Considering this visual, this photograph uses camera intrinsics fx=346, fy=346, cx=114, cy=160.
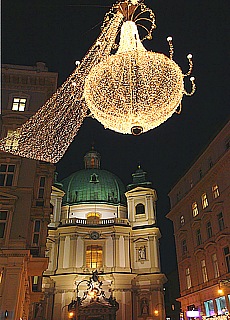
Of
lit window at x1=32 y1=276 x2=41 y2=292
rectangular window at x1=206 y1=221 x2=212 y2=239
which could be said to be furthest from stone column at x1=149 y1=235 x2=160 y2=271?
lit window at x1=32 y1=276 x2=41 y2=292

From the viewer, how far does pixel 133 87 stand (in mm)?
10664

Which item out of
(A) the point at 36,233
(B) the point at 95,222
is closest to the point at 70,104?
(A) the point at 36,233

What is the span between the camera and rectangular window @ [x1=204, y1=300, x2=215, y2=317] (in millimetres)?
30172

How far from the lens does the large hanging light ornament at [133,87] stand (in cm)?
1030

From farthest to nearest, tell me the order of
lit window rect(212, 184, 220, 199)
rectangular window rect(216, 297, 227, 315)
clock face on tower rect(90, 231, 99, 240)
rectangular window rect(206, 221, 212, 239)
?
clock face on tower rect(90, 231, 99, 240) < rectangular window rect(206, 221, 212, 239) < lit window rect(212, 184, 220, 199) < rectangular window rect(216, 297, 227, 315)

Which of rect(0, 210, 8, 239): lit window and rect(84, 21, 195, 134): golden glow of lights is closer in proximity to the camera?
rect(84, 21, 195, 134): golden glow of lights

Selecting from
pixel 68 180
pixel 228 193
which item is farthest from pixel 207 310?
pixel 68 180

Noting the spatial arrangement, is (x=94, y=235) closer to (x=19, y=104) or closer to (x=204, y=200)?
(x=204, y=200)

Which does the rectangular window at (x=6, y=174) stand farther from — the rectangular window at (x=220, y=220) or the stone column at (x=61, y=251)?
the stone column at (x=61, y=251)

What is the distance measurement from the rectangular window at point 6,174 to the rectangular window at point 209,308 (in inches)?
792

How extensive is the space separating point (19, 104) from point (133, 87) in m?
20.1

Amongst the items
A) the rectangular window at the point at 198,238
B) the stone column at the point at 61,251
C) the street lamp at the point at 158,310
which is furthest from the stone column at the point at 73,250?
the rectangular window at the point at 198,238

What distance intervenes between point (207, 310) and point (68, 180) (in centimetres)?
3579

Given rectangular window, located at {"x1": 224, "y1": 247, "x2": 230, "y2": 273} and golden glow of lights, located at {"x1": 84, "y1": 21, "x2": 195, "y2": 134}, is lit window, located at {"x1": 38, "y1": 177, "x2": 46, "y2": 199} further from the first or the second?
golden glow of lights, located at {"x1": 84, "y1": 21, "x2": 195, "y2": 134}
